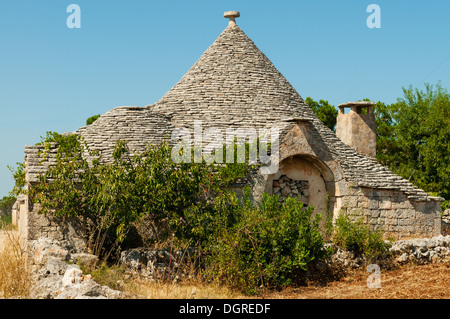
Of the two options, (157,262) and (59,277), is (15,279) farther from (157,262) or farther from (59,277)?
(157,262)

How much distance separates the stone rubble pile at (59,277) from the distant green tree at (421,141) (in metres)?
15.3

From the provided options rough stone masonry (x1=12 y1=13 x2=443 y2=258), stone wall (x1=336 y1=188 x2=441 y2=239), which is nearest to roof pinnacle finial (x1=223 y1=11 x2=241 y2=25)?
rough stone masonry (x1=12 y1=13 x2=443 y2=258)

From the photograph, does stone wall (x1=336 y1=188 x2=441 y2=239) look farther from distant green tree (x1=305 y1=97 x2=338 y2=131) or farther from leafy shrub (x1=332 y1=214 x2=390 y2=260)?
distant green tree (x1=305 y1=97 x2=338 y2=131)

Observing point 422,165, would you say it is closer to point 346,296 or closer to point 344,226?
point 344,226

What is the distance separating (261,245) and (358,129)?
29.6 feet

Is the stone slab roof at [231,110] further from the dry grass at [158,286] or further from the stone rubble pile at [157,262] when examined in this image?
the dry grass at [158,286]

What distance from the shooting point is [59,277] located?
8.55m

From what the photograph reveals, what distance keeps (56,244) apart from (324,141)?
802cm

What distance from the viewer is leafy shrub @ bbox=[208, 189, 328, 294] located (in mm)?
9719

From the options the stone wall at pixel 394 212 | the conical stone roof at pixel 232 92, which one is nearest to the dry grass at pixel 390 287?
the stone wall at pixel 394 212

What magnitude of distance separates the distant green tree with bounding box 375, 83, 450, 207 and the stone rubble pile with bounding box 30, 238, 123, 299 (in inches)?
601

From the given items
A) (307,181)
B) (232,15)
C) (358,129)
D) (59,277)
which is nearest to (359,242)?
(307,181)

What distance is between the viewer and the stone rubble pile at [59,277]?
7.21 meters

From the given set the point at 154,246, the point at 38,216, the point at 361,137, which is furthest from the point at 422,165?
the point at 38,216
